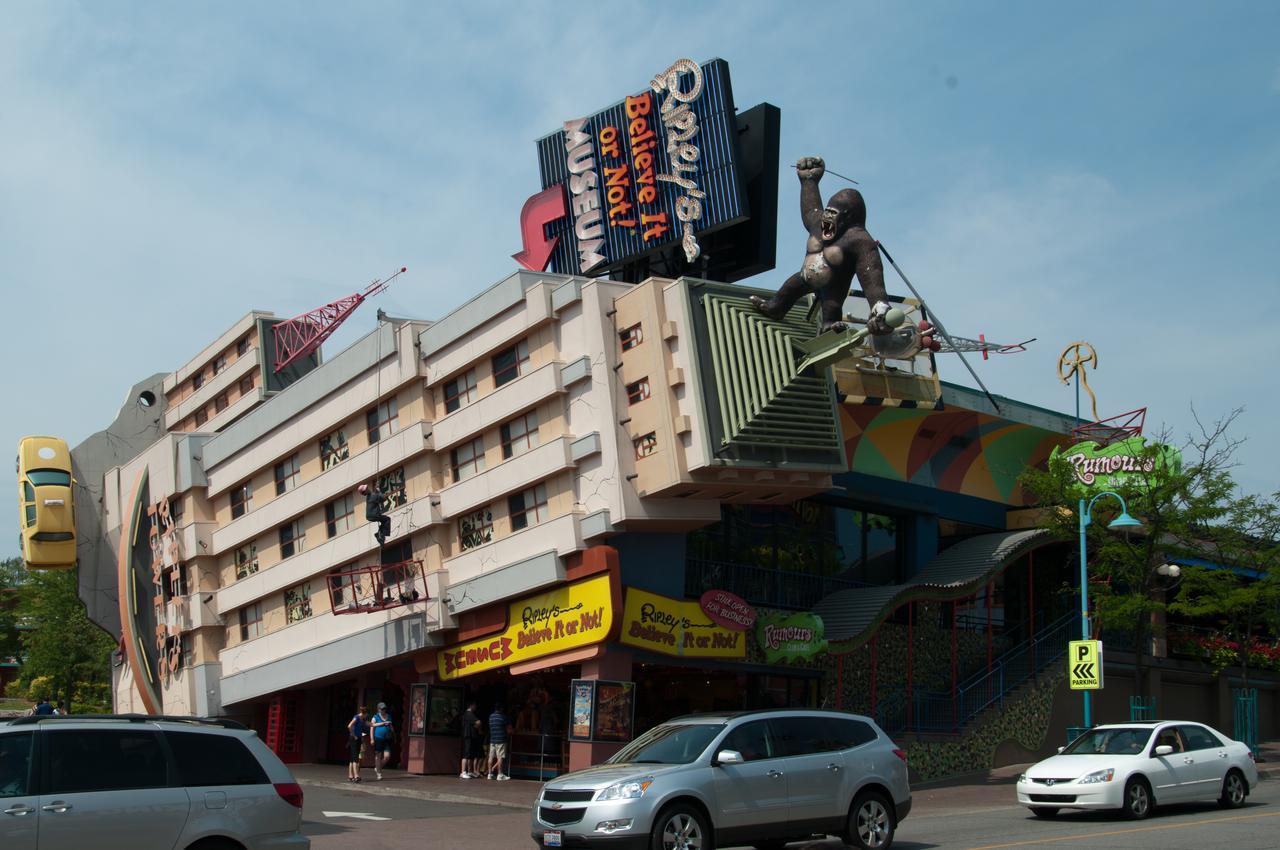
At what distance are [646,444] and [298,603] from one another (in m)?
15.2

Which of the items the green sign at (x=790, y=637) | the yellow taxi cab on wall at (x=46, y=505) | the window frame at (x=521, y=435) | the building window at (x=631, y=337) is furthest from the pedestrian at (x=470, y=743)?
the yellow taxi cab on wall at (x=46, y=505)

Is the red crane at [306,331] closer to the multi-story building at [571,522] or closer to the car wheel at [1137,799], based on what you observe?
the multi-story building at [571,522]

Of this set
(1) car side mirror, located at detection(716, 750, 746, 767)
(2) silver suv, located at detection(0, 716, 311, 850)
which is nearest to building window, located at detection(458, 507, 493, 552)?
(1) car side mirror, located at detection(716, 750, 746, 767)

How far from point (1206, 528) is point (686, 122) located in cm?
1620

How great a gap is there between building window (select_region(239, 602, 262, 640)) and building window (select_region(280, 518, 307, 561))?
8.12 feet

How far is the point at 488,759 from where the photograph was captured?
3130cm

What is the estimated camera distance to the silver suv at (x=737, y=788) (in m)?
14.8

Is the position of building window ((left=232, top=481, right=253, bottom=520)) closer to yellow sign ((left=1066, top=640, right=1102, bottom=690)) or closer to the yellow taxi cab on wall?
the yellow taxi cab on wall

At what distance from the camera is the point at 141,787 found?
12125mm

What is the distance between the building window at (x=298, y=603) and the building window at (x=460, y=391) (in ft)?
27.3

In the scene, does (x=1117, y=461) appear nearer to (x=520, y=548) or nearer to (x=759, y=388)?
(x=759, y=388)

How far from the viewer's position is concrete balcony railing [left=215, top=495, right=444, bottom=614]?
109 ft

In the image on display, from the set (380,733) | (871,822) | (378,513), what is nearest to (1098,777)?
(871,822)

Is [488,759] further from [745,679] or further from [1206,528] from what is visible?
[1206,528]
